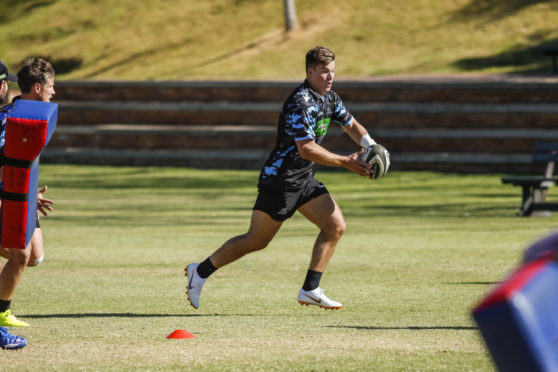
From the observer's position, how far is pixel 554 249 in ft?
7.15

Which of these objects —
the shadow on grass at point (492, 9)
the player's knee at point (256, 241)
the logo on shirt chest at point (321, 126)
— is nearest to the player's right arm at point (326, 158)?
the logo on shirt chest at point (321, 126)

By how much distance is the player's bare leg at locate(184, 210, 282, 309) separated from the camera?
790 cm

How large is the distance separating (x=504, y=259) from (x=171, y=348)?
6.30m

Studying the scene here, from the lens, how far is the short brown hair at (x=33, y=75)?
6.45 metres

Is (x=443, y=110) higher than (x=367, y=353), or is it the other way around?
(x=367, y=353)

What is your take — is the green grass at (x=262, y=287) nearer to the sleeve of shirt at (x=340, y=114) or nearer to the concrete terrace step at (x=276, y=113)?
the sleeve of shirt at (x=340, y=114)

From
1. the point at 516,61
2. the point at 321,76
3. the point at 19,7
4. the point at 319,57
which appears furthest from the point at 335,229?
the point at 19,7

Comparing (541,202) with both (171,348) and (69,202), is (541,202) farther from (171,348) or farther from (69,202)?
(171,348)

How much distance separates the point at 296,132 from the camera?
7691mm

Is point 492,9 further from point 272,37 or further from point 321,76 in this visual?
point 321,76

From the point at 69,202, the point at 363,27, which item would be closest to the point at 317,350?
the point at 69,202

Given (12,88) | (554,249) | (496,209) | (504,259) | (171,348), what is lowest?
(12,88)

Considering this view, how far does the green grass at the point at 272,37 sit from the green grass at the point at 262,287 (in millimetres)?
16600

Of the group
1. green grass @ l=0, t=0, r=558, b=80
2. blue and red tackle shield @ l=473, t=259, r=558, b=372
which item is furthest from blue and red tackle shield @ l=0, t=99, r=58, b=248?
green grass @ l=0, t=0, r=558, b=80
